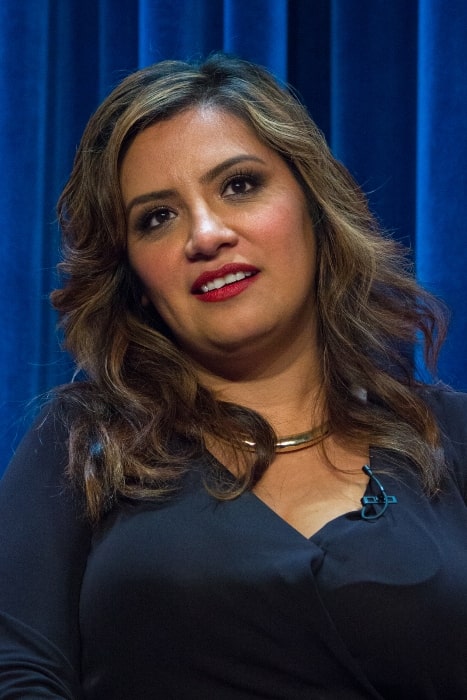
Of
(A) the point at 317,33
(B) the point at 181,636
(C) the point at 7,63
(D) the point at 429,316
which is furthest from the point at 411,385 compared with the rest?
(C) the point at 7,63

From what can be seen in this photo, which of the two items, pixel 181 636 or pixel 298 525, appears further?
pixel 298 525

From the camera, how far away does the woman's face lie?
1.43 m

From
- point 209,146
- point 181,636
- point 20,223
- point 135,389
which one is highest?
point 209,146

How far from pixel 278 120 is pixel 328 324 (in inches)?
12.2

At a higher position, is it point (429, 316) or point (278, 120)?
point (278, 120)

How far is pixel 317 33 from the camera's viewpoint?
1.91m

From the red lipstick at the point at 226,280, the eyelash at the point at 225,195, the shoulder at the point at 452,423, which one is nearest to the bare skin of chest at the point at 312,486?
the shoulder at the point at 452,423

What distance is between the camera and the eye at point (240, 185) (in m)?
1.47

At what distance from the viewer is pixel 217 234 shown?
4.64 ft

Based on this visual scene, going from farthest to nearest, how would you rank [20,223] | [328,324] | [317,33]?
[317,33]
[20,223]
[328,324]

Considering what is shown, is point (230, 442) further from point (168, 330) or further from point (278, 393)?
point (168, 330)

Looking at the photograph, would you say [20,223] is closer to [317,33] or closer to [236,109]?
[236,109]

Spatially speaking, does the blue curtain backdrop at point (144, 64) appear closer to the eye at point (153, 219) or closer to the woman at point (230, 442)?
the woman at point (230, 442)

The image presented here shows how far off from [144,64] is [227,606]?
988 mm
